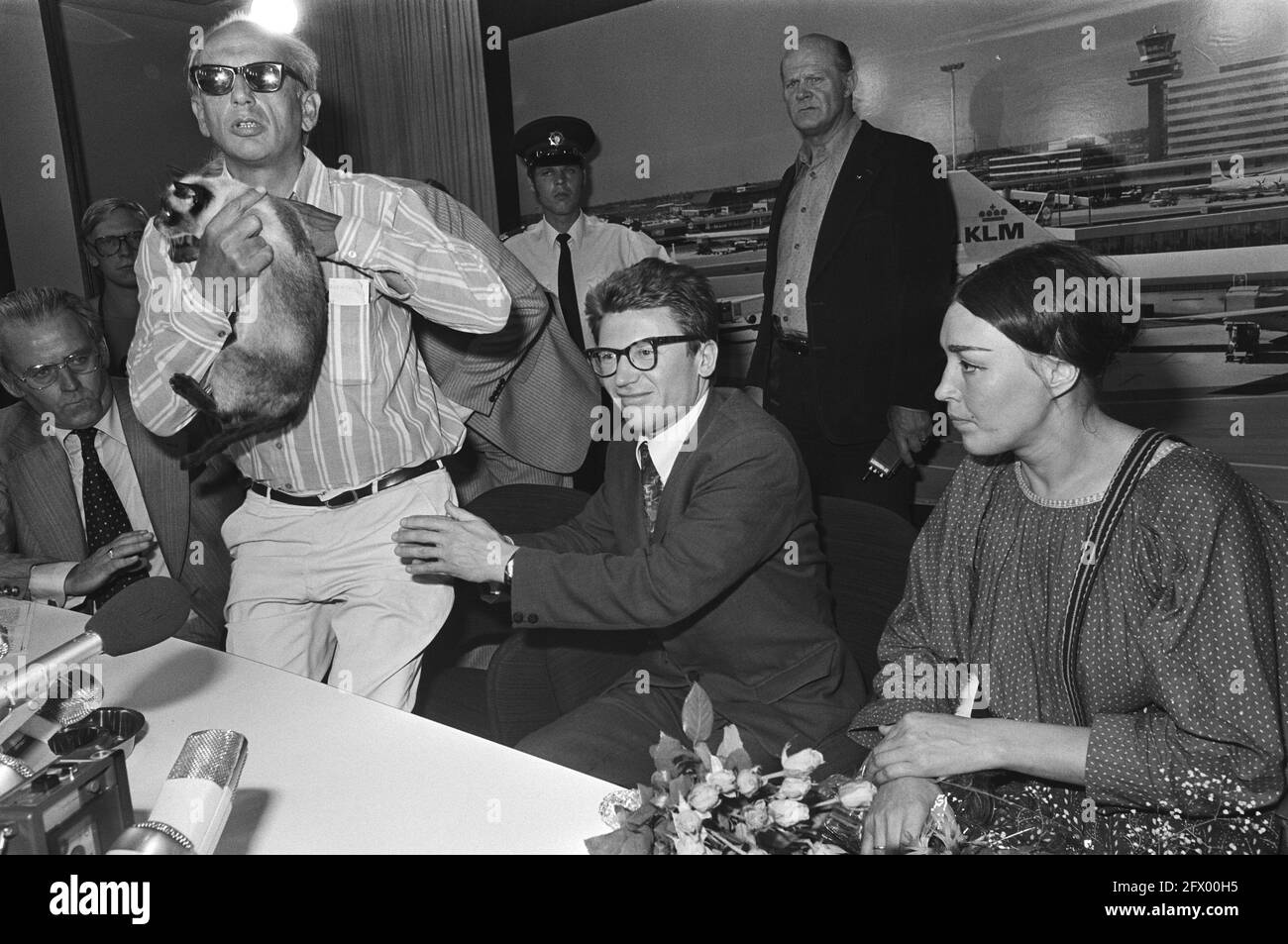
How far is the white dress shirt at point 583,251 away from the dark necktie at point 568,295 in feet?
0.06

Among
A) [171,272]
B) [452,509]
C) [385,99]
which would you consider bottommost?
[452,509]

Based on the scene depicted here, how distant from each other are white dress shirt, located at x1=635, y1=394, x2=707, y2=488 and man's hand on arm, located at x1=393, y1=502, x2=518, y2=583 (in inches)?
12.4

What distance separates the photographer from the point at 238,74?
185 cm

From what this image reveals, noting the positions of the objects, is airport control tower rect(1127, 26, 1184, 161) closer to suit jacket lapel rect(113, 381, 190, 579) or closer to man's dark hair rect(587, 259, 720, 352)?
man's dark hair rect(587, 259, 720, 352)

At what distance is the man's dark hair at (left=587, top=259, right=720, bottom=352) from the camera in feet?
6.08

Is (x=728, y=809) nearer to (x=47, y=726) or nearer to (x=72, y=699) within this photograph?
(x=47, y=726)

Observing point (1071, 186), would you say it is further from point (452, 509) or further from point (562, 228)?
point (452, 509)

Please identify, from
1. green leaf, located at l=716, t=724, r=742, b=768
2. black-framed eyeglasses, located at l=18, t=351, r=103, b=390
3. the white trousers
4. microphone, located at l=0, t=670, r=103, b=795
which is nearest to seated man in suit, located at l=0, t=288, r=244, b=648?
black-framed eyeglasses, located at l=18, t=351, r=103, b=390

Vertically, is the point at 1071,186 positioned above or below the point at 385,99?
below

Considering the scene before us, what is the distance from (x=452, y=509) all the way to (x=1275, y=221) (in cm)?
303

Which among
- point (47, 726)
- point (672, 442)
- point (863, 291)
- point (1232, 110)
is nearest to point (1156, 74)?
point (1232, 110)

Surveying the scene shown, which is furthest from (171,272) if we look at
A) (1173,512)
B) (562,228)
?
(562,228)

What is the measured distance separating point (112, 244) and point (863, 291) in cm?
250

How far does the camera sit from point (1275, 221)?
3.39 meters
